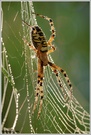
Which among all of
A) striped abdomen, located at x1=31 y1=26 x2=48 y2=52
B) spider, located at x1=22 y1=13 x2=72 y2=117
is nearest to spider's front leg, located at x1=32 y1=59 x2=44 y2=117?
spider, located at x1=22 y1=13 x2=72 y2=117

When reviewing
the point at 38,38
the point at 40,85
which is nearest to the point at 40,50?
the point at 38,38

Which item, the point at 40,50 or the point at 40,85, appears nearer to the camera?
the point at 40,50

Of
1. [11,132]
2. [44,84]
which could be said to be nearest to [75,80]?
[44,84]

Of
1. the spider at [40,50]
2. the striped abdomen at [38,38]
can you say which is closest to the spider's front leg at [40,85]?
the spider at [40,50]

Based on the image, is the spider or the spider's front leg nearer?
the spider

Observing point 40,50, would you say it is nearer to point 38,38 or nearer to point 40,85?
point 38,38

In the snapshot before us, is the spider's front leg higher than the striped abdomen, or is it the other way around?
the striped abdomen

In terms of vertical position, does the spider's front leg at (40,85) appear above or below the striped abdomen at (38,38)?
below

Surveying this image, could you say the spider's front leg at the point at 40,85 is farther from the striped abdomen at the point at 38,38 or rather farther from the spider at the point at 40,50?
the striped abdomen at the point at 38,38

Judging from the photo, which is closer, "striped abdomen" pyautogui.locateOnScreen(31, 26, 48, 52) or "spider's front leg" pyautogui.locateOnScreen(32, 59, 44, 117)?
"striped abdomen" pyautogui.locateOnScreen(31, 26, 48, 52)

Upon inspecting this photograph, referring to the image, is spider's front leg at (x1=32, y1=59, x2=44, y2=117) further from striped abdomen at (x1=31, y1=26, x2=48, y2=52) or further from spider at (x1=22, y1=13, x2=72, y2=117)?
striped abdomen at (x1=31, y1=26, x2=48, y2=52)

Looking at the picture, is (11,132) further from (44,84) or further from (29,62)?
(44,84)
